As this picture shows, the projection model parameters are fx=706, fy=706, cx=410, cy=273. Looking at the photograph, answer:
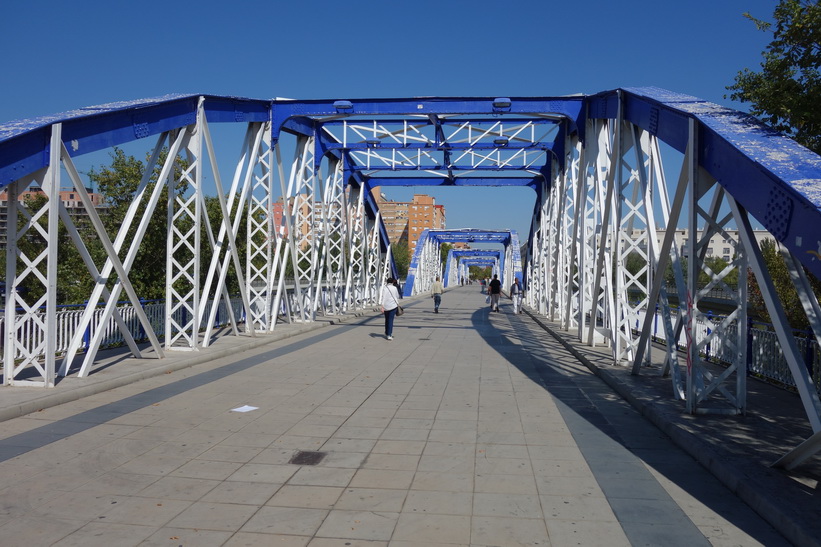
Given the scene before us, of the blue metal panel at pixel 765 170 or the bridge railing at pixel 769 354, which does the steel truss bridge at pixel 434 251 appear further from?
the blue metal panel at pixel 765 170

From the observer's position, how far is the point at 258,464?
251 inches

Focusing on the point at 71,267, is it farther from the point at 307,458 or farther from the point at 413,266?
the point at 413,266

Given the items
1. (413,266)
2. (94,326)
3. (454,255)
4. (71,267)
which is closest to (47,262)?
(94,326)

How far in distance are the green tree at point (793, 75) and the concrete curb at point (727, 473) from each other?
350 cm

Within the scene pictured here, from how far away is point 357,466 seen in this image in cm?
635

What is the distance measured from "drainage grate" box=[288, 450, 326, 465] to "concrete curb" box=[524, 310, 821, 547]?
3.53 metres

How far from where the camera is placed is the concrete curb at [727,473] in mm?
4633

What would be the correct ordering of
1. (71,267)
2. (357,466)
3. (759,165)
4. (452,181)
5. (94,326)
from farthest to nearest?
1. (452,181)
2. (71,267)
3. (94,326)
4. (357,466)
5. (759,165)

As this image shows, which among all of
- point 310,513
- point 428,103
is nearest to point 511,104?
point 428,103

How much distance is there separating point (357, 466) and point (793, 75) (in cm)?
637

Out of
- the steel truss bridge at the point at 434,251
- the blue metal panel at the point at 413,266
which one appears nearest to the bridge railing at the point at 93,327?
the steel truss bridge at the point at 434,251

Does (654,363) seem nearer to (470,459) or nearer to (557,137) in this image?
(470,459)

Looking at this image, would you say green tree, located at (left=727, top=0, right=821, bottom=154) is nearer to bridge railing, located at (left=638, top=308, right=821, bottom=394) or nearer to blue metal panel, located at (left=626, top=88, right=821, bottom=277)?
blue metal panel, located at (left=626, top=88, right=821, bottom=277)

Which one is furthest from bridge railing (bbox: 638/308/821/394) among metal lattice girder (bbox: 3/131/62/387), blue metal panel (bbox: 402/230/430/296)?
blue metal panel (bbox: 402/230/430/296)
